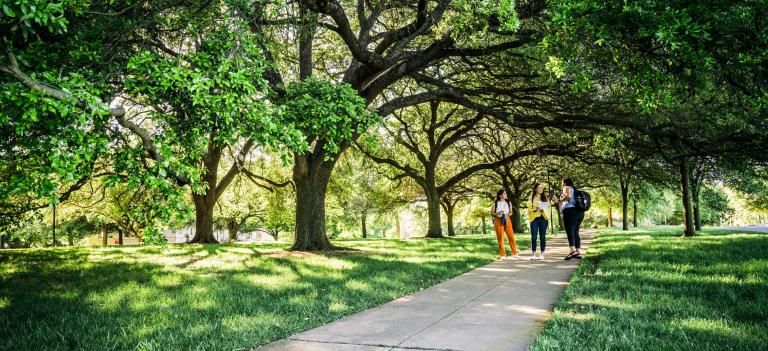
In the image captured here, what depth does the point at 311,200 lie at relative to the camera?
1418 cm

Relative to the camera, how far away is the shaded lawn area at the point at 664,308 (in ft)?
12.6

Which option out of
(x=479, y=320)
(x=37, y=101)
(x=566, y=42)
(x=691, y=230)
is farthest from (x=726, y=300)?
(x=691, y=230)

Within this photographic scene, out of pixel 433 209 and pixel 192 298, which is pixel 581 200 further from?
pixel 433 209

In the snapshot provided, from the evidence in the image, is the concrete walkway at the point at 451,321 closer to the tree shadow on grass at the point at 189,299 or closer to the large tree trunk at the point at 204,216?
the tree shadow on grass at the point at 189,299

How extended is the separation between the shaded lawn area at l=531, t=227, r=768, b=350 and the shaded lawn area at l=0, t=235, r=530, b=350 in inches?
103

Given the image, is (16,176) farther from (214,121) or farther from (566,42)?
(566,42)

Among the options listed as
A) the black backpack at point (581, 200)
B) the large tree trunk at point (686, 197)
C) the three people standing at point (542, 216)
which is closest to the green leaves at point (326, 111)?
the three people standing at point (542, 216)

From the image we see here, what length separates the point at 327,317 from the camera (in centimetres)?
539

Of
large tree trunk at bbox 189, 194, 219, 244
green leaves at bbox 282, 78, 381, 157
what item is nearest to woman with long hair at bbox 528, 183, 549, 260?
green leaves at bbox 282, 78, 381, 157

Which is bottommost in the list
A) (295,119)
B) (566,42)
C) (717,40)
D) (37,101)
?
(37,101)

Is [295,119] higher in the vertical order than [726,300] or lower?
higher

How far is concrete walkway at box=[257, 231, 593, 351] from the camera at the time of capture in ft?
13.8

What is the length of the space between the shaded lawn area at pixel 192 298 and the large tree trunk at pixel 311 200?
2809 millimetres

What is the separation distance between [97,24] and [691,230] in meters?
20.7
